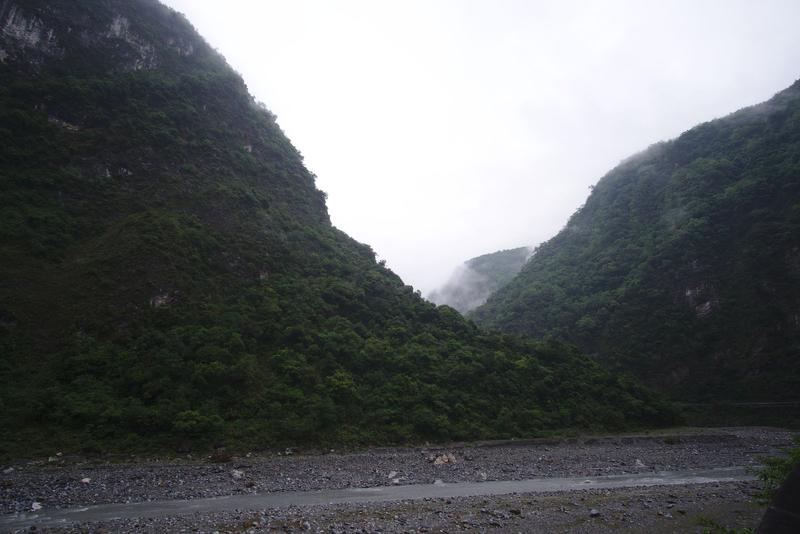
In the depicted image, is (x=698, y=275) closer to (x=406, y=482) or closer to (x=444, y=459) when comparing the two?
(x=444, y=459)

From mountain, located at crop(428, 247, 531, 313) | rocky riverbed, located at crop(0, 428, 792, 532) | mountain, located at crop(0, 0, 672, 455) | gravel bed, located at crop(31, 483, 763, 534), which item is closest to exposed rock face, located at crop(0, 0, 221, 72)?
mountain, located at crop(0, 0, 672, 455)

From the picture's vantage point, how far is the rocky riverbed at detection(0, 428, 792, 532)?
1559cm

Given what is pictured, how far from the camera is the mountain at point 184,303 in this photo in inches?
1124

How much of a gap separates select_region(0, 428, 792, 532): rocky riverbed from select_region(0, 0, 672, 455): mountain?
348cm

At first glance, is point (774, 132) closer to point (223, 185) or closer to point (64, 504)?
point (223, 185)

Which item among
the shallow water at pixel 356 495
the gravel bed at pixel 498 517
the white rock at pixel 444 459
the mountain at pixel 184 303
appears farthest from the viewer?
the white rock at pixel 444 459

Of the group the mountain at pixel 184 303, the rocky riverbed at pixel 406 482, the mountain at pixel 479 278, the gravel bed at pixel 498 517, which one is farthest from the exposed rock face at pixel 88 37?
the mountain at pixel 479 278

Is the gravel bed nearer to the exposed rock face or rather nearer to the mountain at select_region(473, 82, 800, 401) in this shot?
the mountain at select_region(473, 82, 800, 401)

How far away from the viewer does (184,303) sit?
3572 centimetres

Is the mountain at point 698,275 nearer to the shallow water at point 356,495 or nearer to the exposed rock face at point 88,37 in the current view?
the shallow water at point 356,495

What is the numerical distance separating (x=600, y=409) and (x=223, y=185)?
47731mm

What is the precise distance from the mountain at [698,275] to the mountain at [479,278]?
46109 mm

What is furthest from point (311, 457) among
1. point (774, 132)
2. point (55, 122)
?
point (774, 132)

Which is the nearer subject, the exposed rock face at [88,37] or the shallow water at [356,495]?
the shallow water at [356,495]
